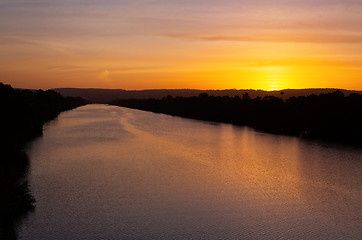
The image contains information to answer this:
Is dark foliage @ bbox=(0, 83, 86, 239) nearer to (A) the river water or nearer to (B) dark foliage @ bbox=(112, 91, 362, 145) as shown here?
(A) the river water

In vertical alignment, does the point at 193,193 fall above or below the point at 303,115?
below

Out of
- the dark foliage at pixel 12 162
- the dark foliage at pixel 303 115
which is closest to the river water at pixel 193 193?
the dark foliage at pixel 12 162

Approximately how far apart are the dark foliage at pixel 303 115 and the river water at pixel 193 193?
36.5 feet

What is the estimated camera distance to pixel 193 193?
972 inches

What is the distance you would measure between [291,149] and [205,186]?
21.5m

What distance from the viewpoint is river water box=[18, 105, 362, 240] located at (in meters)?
18.5

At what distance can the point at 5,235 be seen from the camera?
1575cm

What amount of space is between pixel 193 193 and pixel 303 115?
45167mm

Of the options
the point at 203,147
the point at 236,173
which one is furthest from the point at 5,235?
the point at 203,147

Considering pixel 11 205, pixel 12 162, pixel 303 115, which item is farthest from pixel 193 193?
pixel 303 115

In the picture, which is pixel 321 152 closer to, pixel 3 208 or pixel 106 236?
pixel 106 236

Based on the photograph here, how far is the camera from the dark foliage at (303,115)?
2128 inches

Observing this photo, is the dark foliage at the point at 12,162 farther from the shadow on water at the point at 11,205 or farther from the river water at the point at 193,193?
the river water at the point at 193,193

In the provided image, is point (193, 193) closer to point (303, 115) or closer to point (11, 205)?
point (11, 205)
